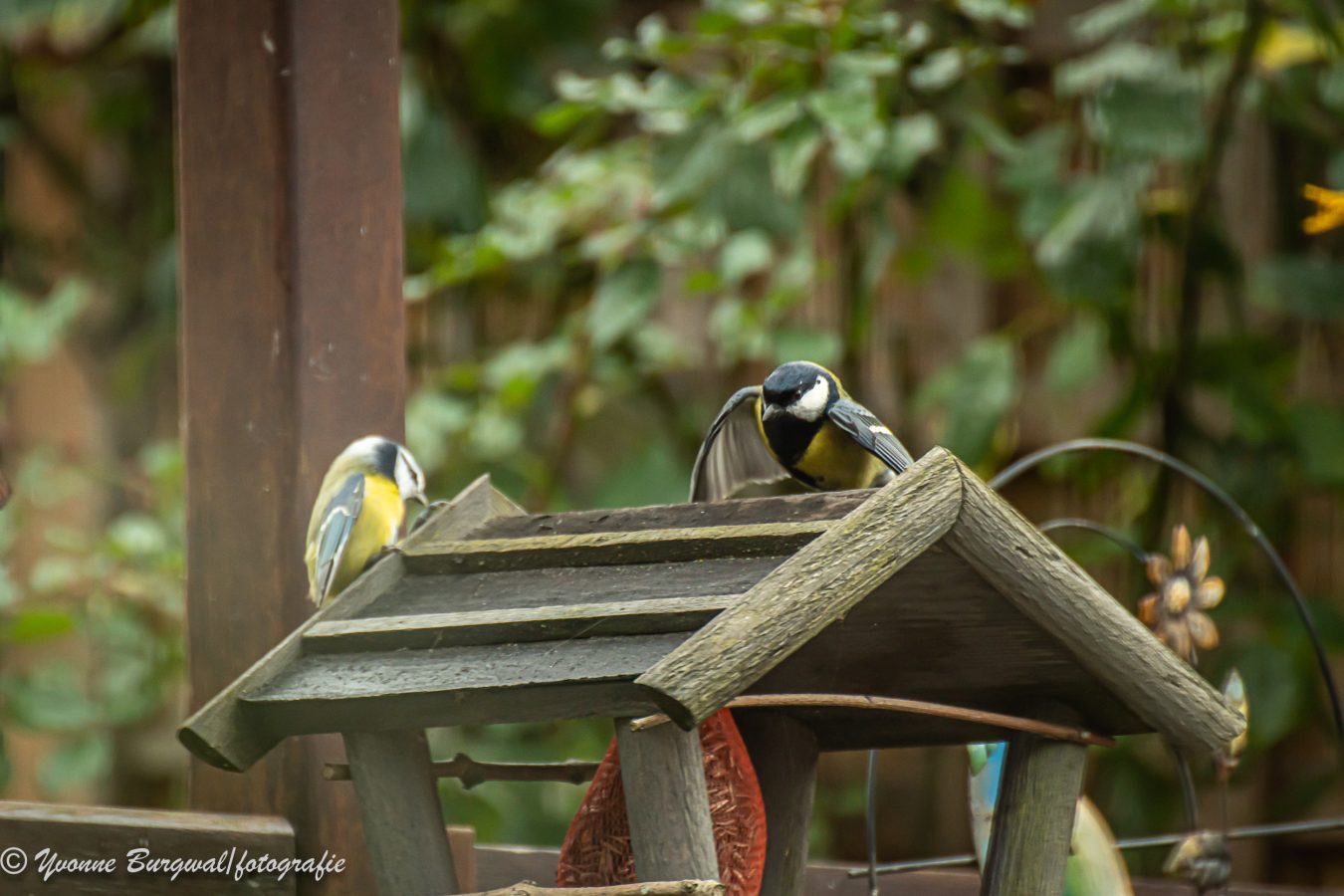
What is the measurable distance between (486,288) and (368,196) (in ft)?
6.04

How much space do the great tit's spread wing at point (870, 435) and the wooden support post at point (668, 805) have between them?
39 centimetres

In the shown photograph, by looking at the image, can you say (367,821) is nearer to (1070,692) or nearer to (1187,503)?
(1070,692)

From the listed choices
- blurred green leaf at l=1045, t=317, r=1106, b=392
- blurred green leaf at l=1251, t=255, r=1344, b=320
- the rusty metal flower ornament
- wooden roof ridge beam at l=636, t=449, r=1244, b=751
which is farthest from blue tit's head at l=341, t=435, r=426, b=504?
blurred green leaf at l=1251, t=255, r=1344, b=320

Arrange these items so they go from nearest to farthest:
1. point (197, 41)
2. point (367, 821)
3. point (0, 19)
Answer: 1. point (367, 821)
2. point (197, 41)
3. point (0, 19)

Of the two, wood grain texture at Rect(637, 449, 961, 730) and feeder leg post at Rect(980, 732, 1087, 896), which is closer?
wood grain texture at Rect(637, 449, 961, 730)

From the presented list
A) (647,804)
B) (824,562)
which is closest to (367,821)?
(647,804)

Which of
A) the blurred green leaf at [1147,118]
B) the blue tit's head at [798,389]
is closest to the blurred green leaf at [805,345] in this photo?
the blurred green leaf at [1147,118]

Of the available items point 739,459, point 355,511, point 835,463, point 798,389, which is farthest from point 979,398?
point 355,511

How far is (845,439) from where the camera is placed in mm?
1440

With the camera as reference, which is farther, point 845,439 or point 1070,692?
point 845,439

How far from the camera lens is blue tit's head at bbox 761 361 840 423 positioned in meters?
1.35

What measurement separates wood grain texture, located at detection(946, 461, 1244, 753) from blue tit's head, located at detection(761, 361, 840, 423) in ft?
1.30

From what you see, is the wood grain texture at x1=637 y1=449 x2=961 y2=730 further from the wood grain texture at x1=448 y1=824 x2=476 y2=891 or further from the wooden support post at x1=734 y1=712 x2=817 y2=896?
the wood grain texture at x1=448 y1=824 x2=476 y2=891

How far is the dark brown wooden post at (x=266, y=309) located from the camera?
48.9 inches
